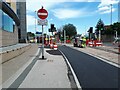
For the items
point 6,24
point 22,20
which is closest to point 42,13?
point 6,24

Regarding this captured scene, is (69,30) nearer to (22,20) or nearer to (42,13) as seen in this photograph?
(22,20)

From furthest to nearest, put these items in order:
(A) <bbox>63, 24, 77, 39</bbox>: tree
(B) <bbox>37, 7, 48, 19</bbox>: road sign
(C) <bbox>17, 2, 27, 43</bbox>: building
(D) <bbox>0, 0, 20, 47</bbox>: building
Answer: (A) <bbox>63, 24, 77, 39</bbox>: tree < (C) <bbox>17, 2, 27, 43</bbox>: building < (D) <bbox>0, 0, 20, 47</bbox>: building < (B) <bbox>37, 7, 48, 19</bbox>: road sign

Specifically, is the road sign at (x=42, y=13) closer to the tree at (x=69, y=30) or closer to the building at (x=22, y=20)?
the building at (x=22, y=20)

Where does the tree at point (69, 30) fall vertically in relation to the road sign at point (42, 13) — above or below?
above

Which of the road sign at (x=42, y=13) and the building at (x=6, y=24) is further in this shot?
the building at (x=6, y=24)

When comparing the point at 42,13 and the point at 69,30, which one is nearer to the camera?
the point at 42,13

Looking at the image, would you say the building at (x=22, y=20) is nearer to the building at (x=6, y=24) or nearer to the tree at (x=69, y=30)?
the tree at (x=69, y=30)

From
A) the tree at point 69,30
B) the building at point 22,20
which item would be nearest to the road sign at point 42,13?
the building at point 22,20

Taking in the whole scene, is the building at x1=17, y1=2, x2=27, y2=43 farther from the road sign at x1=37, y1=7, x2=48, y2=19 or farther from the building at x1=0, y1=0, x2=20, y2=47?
the road sign at x1=37, y1=7, x2=48, y2=19

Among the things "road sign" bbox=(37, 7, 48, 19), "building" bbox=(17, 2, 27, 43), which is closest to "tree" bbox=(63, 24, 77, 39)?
"building" bbox=(17, 2, 27, 43)

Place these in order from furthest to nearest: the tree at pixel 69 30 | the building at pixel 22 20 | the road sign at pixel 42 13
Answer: the tree at pixel 69 30 < the building at pixel 22 20 < the road sign at pixel 42 13

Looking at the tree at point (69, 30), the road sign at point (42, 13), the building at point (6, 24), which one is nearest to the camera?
the road sign at point (42, 13)

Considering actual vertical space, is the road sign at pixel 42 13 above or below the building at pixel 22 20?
below

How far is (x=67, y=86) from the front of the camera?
878cm
